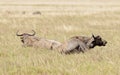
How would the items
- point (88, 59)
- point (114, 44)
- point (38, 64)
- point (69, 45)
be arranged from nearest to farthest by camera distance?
point (38, 64), point (88, 59), point (69, 45), point (114, 44)

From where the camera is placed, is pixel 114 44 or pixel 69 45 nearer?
pixel 69 45

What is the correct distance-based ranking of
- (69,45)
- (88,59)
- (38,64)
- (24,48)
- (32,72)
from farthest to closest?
1. (24,48)
2. (69,45)
3. (88,59)
4. (38,64)
5. (32,72)

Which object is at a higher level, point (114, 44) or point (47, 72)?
point (47, 72)

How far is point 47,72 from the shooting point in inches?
300

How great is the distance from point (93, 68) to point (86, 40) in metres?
3.02

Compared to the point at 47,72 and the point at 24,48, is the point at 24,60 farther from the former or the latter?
the point at 24,48

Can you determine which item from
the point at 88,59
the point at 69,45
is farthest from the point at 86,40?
the point at 88,59

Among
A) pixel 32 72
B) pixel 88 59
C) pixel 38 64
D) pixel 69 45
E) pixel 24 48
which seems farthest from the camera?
pixel 24 48

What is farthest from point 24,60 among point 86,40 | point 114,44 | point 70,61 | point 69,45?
point 114,44

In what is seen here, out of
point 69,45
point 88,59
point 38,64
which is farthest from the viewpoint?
point 69,45

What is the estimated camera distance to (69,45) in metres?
10.5

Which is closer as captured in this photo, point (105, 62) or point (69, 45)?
point (105, 62)

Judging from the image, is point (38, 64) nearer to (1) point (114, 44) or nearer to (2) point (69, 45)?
(2) point (69, 45)

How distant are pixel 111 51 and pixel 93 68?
3119 mm
